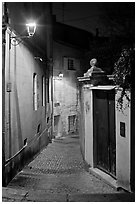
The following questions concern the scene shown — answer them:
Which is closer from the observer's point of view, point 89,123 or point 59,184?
point 59,184

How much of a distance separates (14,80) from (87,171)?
7.17 ft

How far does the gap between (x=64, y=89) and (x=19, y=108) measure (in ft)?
17.6

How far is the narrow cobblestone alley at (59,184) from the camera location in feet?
7.57

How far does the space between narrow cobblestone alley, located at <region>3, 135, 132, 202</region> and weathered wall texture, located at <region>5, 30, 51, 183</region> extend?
276 mm

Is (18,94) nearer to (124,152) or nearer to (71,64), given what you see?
(124,152)

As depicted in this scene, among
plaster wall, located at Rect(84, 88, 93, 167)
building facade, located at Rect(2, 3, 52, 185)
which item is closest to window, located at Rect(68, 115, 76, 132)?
building facade, located at Rect(2, 3, 52, 185)

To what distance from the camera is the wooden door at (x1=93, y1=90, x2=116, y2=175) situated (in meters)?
3.48

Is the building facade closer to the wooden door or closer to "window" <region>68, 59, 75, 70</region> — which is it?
the wooden door

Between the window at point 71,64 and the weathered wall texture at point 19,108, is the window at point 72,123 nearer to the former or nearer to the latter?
the window at point 71,64

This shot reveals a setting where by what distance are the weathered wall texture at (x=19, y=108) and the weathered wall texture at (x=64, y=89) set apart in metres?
3.32

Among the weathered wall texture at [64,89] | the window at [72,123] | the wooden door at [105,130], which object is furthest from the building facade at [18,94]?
the window at [72,123]

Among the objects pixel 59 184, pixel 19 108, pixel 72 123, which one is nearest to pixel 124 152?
pixel 59 184

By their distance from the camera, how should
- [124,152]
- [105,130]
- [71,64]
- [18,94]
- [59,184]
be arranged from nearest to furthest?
[124,152] < [59,184] < [105,130] < [18,94] < [71,64]

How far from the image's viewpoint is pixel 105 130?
3.70m
